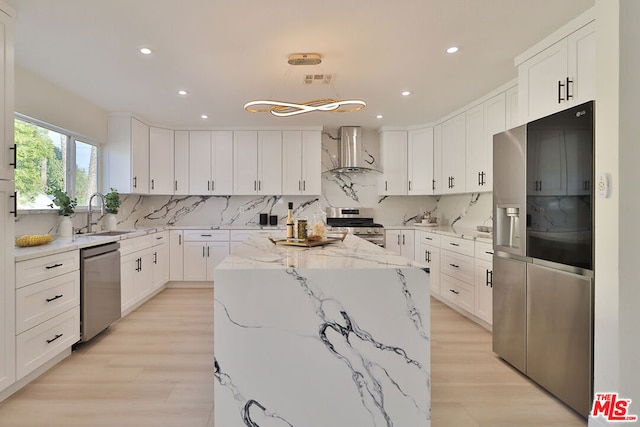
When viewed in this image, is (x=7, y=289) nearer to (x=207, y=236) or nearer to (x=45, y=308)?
(x=45, y=308)

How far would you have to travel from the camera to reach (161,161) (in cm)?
504

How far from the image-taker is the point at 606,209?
5.61 feet

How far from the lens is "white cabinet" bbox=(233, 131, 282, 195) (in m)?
5.21

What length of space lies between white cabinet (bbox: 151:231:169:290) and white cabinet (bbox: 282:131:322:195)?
1.88 m

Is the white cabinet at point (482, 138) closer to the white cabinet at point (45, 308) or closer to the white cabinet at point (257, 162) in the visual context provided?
the white cabinet at point (257, 162)

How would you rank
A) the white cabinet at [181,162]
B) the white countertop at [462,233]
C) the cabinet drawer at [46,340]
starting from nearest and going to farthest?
the cabinet drawer at [46,340] → the white countertop at [462,233] → the white cabinet at [181,162]

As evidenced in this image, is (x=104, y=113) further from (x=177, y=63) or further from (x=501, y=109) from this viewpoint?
(x=501, y=109)

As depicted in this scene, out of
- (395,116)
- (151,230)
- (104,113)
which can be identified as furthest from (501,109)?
(104,113)

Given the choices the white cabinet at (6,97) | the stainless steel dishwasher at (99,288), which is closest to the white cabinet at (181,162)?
the stainless steel dishwasher at (99,288)

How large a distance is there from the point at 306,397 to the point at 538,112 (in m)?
2.59

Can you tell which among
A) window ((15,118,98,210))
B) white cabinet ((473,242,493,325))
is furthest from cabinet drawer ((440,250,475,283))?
window ((15,118,98,210))

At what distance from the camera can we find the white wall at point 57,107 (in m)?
3.01

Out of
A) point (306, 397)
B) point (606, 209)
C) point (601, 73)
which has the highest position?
point (601, 73)

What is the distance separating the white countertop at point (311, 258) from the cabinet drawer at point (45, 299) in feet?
4.89
